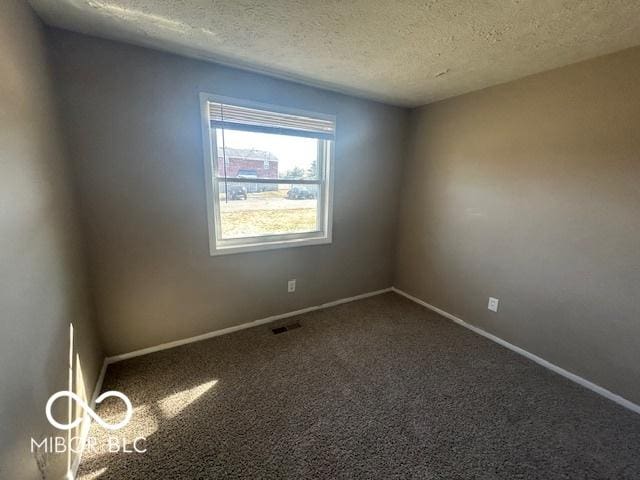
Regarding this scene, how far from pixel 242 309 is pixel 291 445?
1241 mm

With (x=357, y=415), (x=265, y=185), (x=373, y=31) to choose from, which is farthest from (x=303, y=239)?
(x=373, y=31)

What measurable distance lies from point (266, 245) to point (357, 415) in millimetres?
1462

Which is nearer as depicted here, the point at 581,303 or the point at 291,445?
the point at 291,445

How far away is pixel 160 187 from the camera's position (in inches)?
73.8

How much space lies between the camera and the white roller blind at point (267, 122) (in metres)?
1.99

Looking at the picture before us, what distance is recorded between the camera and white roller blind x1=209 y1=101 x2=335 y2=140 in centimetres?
199

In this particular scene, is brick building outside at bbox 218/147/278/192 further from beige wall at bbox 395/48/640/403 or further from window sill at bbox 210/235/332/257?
beige wall at bbox 395/48/640/403

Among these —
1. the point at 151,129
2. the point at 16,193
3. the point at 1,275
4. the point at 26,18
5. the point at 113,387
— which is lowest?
the point at 113,387

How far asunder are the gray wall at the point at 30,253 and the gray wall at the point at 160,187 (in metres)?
0.19

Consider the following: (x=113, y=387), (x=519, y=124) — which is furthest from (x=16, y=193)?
(x=519, y=124)

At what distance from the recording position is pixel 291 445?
4.47 feet

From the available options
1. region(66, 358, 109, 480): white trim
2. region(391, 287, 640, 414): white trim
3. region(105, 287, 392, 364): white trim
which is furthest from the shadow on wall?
region(391, 287, 640, 414): white trim

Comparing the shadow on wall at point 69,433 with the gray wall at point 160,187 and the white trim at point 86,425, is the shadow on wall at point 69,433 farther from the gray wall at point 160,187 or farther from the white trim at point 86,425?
the gray wall at point 160,187

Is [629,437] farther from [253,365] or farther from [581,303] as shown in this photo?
[253,365]
